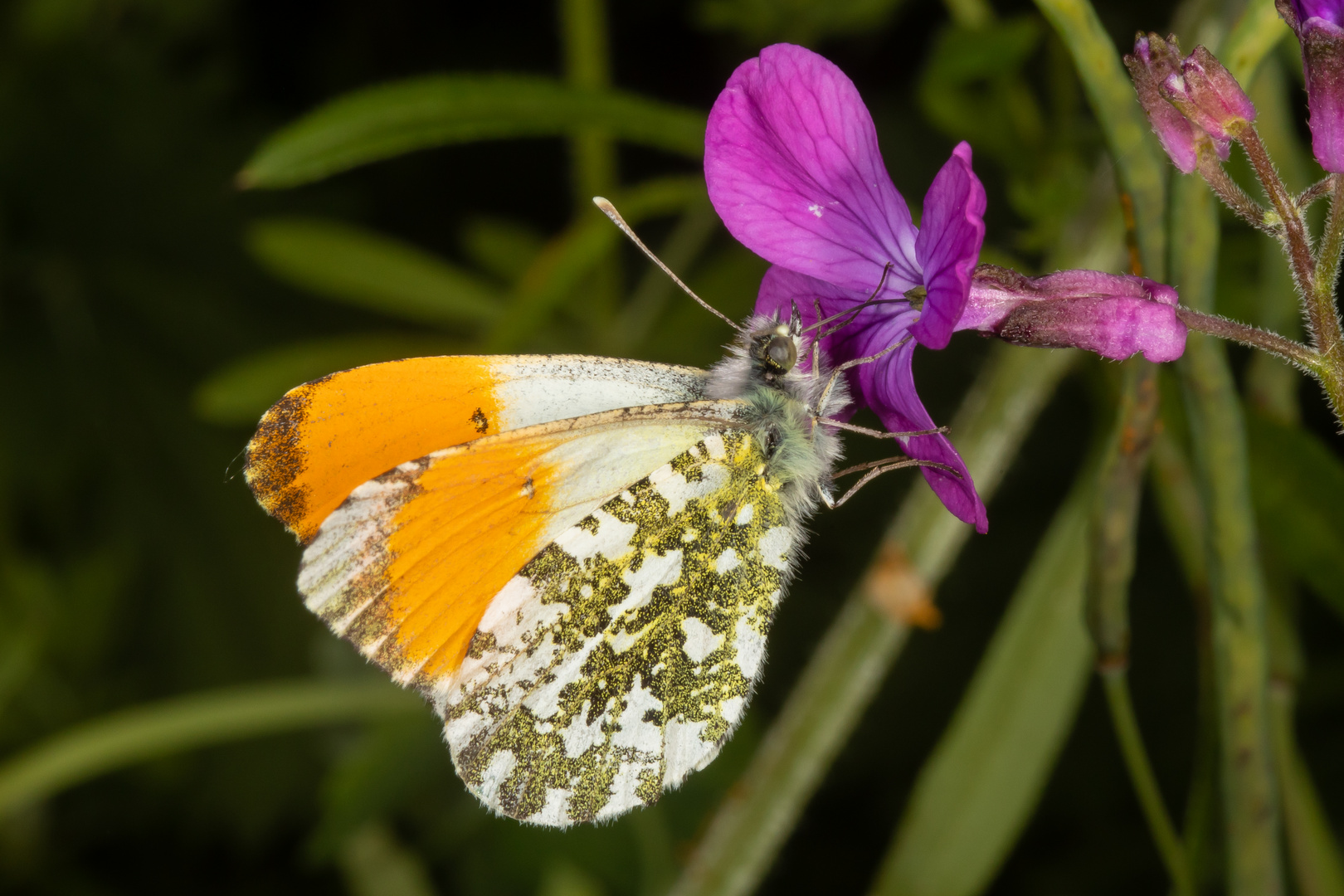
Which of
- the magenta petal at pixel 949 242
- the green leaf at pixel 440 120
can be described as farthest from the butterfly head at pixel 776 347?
the green leaf at pixel 440 120

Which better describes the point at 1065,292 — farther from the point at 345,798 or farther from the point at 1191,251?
the point at 345,798

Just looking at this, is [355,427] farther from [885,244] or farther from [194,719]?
[194,719]

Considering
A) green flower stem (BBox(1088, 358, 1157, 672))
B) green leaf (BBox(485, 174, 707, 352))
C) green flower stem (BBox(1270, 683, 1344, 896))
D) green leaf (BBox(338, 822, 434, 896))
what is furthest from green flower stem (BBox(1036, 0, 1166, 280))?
green leaf (BBox(338, 822, 434, 896))

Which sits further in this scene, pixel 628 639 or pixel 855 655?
pixel 855 655

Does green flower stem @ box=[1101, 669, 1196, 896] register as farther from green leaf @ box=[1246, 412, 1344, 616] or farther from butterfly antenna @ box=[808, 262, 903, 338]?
butterfly antenna @ box=[808, 262, 903, 338]

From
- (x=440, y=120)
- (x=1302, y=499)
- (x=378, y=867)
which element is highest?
(x=1302, y=499)

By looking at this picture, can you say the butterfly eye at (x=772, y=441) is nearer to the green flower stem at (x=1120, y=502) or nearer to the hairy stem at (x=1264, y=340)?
the green flower stem at (x=1120, y=502)

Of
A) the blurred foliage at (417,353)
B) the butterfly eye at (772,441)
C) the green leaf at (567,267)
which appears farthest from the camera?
the green leaf at (567,267)

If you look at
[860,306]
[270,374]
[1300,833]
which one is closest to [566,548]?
[860,306]
